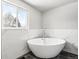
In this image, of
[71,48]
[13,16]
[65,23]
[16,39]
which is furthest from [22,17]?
[71,48]

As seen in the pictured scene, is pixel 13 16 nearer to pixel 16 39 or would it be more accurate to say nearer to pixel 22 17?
pixel 22 17

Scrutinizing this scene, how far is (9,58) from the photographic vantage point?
1.79m

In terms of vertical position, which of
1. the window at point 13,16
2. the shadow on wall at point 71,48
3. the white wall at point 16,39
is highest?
the window at point 13,16

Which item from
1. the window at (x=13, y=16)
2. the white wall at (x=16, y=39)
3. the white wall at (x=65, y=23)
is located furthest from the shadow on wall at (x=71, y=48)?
the window at (x=13, y=16)

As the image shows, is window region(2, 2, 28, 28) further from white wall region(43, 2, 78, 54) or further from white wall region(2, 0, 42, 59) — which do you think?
white wall region(43, 2, 78, 54)

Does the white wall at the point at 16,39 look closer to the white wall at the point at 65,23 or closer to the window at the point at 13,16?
the window at the point at 13,16

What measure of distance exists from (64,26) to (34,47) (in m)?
1.52

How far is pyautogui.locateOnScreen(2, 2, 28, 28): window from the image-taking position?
65.4 inches

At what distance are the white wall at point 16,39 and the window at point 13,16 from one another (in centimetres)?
14

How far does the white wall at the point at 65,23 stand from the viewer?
8.12ft

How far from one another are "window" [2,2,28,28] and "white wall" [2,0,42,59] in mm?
139

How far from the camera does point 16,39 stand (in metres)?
1.99

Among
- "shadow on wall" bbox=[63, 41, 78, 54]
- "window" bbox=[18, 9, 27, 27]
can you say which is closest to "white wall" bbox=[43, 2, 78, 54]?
"shadow on wall" bbox=[63, 41, 78, 54]

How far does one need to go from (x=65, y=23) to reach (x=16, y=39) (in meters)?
1.94
